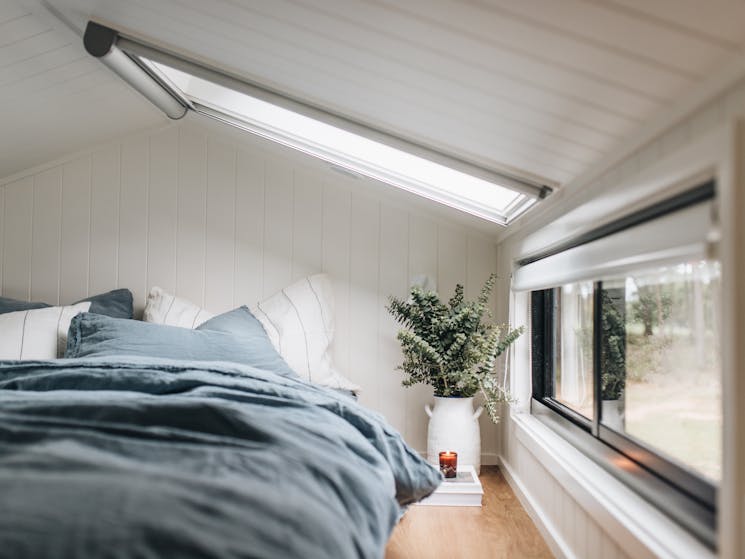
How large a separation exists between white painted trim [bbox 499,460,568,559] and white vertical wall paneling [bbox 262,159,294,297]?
161 centimetres

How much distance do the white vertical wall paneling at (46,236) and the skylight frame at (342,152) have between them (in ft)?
3.52

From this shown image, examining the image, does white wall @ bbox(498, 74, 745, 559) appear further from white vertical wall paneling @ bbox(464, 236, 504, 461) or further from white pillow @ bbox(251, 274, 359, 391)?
white pillow @ bbox(251, 274, 359, 391)

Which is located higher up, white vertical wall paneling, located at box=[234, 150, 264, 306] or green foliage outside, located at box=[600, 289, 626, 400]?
white vertical wall paneling, located at box=[234, 150, 264, 306]

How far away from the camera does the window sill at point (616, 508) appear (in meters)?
1.34

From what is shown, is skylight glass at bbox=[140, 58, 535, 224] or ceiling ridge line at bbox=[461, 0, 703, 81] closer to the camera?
ceiling ridge line at bbox=[461, 0, 703, 81]

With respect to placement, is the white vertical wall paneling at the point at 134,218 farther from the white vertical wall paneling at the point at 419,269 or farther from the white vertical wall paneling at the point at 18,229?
the white vertical wall paneling at the point at 419,269

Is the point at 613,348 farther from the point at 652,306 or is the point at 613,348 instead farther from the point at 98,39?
the point at 98,39

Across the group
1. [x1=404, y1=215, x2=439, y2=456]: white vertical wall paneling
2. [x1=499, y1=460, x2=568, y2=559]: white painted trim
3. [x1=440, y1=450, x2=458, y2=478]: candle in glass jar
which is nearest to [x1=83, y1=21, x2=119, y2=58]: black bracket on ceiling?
[x1=404, y1=215, x2=439, y2=456]: white vertical wall paneling

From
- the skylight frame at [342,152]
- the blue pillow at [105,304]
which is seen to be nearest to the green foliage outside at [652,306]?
the skylight frame at [342,152]

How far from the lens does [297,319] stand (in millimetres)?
3430

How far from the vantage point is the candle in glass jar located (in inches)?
114

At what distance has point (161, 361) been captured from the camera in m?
2.23

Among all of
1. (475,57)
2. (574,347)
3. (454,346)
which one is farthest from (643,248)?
(454,346)

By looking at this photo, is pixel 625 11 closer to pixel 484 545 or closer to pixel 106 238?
pixel 484 545
